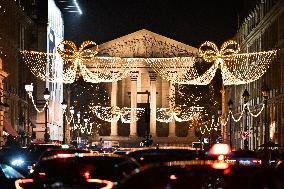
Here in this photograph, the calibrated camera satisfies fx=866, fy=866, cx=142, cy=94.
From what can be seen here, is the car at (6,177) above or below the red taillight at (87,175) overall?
below

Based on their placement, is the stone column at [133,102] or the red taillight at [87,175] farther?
the stone column at [133,102]

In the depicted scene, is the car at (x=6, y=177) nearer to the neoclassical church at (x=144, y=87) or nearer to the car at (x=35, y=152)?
the car at (x=35, y=152)

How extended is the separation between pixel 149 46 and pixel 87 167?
11150cm

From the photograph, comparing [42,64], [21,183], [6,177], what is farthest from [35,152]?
[42,64]

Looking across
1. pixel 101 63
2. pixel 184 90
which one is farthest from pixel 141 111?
pixel 184 90

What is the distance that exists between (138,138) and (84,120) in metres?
17.4

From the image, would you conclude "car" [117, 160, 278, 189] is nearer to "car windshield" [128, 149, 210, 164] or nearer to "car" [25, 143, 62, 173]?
"car windshield" [128, 149, 210, 164]

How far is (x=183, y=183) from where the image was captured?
28.5ft

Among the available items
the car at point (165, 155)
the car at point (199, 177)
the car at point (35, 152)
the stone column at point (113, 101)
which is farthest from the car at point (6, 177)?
the stone column at point (113, 101)

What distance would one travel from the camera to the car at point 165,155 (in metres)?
17.7

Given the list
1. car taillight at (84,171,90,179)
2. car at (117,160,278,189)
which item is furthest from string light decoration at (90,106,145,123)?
car at (117,160,278,189)

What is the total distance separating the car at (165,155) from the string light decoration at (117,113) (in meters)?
97.6

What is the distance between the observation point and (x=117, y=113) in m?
128

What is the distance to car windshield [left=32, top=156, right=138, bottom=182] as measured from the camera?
576 inches
